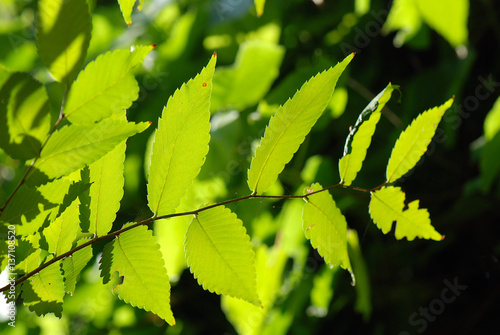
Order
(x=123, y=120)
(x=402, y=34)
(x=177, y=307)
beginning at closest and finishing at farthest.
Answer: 1. (x=123, y=120)
2. (x=402, y=34)
3. (x=177, y=307)

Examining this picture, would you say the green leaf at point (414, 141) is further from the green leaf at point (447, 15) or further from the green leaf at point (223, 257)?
the green leaf at point (447, 15)

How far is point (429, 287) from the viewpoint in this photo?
931 millimetres

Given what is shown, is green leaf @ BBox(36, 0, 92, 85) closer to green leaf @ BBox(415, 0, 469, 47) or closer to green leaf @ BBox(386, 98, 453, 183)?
green leaf @ BBox(386, 98, 453, 183)

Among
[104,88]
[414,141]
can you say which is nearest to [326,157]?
[414,141]

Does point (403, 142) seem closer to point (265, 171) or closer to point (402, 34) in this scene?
point (265, 171)

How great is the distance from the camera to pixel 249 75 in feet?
2.51

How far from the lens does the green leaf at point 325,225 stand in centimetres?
36

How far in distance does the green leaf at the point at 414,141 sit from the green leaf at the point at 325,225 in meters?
0.06

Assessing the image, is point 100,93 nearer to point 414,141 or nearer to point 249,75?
point 414,141

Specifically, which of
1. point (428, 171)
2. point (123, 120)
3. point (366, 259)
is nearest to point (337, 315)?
point (366, 259)

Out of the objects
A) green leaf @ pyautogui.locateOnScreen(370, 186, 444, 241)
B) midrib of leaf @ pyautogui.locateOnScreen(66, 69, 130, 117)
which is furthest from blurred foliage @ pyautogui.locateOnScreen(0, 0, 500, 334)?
midrib of leaf @ pyautogui.locateOnScreen(66, 69, 130, 117)

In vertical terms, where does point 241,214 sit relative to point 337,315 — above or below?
above

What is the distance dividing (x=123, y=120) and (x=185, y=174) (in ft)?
0.19

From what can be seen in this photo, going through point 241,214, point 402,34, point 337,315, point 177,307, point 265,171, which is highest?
point 265,171
